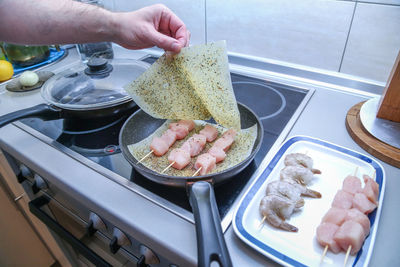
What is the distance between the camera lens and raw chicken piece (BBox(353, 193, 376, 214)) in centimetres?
53

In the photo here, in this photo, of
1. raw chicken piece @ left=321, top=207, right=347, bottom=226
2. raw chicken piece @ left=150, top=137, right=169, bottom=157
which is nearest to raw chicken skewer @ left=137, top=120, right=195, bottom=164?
raw chicken piece @ left=150, top=137, right=169, bottom=157

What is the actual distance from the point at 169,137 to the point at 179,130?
4cm

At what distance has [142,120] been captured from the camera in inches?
33.5

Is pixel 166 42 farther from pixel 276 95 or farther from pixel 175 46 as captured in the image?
pixel 276 95

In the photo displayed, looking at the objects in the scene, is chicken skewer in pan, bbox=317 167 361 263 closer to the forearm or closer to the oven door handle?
the oven door handle

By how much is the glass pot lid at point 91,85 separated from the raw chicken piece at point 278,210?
55 cm

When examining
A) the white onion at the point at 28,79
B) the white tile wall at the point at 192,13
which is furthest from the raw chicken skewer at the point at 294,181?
the white onion at the point at 28,79

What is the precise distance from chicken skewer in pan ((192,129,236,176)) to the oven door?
0.96 feet

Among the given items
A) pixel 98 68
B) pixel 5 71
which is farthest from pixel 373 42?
pixel 5 71

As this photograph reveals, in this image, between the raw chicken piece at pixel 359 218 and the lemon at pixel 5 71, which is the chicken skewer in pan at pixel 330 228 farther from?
the lemon at pixel 5 71

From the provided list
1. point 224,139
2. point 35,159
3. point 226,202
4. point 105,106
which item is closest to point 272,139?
point 224,139

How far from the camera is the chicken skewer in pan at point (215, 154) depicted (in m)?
0.66

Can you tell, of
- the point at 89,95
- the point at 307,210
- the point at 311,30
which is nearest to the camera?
the point at 307,210

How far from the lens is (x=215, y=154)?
2.30 ft
